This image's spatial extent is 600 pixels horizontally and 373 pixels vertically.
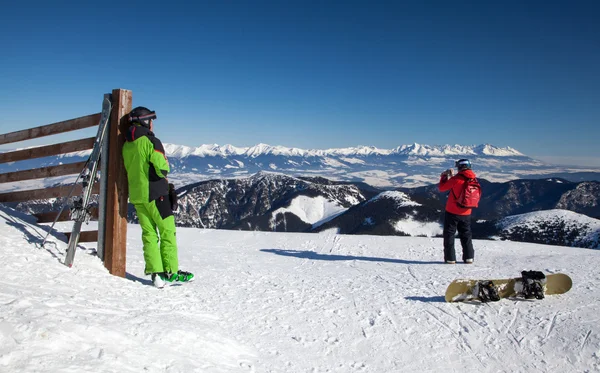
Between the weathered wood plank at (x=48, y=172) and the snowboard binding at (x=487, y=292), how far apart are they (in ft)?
24.5

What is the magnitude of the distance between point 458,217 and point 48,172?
9792 mm

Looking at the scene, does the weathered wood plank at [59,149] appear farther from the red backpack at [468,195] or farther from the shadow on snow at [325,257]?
the red backpack at [468,195]

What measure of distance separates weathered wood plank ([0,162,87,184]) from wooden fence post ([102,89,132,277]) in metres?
0.78

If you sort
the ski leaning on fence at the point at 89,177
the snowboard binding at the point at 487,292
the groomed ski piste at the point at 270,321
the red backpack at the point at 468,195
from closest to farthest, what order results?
the groomed ski piste at the point at 270,321
the snowboard binding at the point at 487,292
the ski leaning on fence at the point at 89,177
the red backpack at the point at 468,195

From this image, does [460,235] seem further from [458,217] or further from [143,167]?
[143,167]

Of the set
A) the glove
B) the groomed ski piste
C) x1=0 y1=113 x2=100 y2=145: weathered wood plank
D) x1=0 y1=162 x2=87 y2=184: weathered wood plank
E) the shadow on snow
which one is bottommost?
the shadow on snow

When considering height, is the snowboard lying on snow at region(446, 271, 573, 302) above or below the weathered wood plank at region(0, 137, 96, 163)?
below

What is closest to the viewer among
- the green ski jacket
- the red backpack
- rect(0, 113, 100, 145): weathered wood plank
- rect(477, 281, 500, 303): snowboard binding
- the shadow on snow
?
rect(477, 281, 500, 303): snowboard binding

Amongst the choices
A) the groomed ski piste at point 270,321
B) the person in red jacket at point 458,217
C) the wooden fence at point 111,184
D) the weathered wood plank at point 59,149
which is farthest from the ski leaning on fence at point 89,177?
the person in red jacket at point 458,217

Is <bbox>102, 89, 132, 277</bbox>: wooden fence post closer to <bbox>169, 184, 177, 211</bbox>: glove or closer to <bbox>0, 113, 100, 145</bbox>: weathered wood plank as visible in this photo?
<bbox>0, 113, 100, 145</bbox>: weathered wood plank

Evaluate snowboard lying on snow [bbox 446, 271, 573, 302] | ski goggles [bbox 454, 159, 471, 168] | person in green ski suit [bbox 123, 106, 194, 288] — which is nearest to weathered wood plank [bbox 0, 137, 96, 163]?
person in green ski suit [bbox 123, 106, 194, 288]

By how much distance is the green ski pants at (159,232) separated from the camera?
5.74 m

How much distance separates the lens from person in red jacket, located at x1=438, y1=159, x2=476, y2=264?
8.67 meters

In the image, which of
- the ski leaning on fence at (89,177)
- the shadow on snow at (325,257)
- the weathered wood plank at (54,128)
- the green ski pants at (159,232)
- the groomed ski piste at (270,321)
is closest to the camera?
the groomed ski piste at (270,321)
